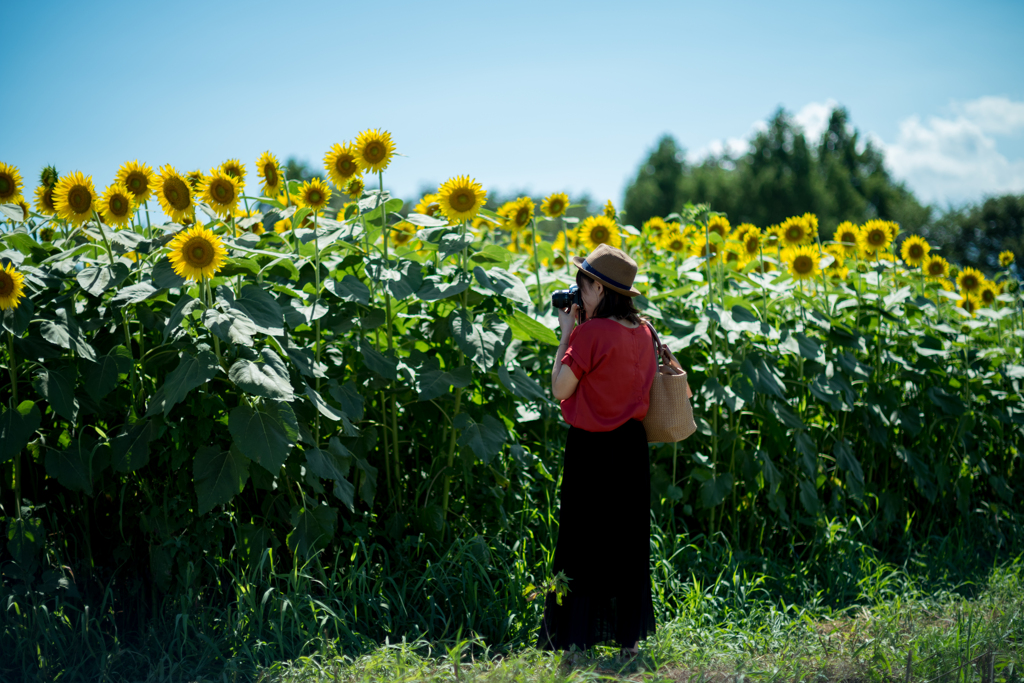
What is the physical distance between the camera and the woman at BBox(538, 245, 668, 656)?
110 inches

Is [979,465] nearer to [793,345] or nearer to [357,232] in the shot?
[793,345]

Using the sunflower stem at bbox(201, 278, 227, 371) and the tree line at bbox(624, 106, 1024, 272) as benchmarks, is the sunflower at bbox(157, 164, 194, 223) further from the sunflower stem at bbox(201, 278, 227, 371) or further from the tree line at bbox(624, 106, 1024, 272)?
the tree line at bbox(624, 106, 1024, 272)

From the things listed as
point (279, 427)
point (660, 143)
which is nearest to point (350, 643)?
point (279, 427)

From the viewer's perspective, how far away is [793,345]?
12.4 feet

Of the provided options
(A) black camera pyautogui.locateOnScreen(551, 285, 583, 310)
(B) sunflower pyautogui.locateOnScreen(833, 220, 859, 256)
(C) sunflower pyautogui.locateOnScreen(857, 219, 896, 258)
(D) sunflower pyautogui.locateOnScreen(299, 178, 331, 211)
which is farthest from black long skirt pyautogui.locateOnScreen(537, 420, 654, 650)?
(B) sunflower pyautogui.locateOnScreen(833, 220, 859, 256)

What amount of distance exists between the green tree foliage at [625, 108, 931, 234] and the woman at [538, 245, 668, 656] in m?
33.1

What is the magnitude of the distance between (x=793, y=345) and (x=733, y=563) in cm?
113

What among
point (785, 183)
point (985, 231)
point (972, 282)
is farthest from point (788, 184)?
point (972, 282)

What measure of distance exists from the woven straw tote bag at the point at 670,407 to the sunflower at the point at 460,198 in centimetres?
96

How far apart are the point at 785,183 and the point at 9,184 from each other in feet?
133

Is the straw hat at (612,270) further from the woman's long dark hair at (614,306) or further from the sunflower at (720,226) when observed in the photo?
the sunflower at (720,226)

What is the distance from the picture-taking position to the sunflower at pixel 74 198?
283 centimetres

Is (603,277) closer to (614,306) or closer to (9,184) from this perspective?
(614,306)

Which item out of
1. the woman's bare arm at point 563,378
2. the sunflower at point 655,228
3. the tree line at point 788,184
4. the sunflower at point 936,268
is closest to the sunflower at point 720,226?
the sunflower at point 655,228
